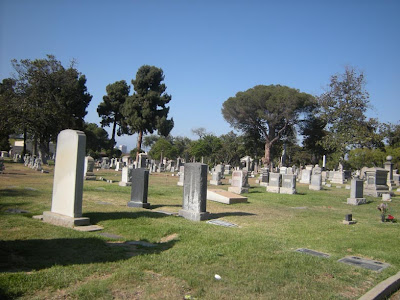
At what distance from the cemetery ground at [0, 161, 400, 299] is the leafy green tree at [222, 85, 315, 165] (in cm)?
3895

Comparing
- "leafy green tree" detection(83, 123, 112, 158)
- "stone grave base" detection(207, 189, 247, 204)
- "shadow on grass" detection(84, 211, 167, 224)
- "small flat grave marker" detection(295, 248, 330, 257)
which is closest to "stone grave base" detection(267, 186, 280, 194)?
"stone grave base" detection(207, 189, 247, 204)

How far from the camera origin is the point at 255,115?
1927 inches

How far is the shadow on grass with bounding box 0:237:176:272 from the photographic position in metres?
4.48

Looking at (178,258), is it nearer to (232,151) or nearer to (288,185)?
(288,185)

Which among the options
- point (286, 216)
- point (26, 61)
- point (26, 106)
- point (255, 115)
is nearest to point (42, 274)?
point (286, 216)

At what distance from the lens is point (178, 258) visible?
16.9ft

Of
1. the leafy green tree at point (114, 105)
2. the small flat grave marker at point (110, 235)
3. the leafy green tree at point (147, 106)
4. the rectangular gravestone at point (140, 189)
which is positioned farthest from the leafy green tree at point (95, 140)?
the small flat grave marker at point (110, 235)

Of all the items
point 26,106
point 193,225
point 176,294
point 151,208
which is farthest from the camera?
point 26,106

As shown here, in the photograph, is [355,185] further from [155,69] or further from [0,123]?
[155,69]

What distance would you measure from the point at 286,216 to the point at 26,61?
37227 mm

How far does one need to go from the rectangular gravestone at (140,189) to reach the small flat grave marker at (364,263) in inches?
245

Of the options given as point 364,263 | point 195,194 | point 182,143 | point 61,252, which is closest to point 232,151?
point 182,143

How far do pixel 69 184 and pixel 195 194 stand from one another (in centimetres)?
328

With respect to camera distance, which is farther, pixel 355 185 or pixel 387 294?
pixel 355 185
